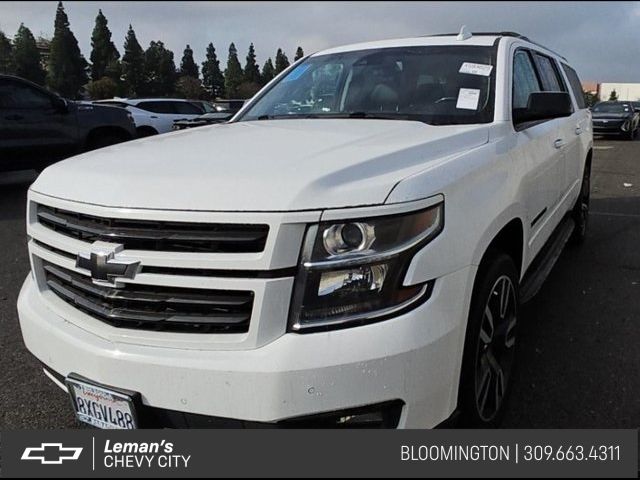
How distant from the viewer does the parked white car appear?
1559 centimetres

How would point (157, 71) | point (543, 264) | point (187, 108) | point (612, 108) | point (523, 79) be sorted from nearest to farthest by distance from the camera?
1. point (523, 79)
2. point (543, 264)
3. point (187, 108)
4. point (612, 108)
5. point (157, 71)

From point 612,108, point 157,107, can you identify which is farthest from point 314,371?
point 612,108

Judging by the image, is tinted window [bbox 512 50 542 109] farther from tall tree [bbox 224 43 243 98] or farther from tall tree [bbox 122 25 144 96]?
tall tree [bbox 224 43 243 98]

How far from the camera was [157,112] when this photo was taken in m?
16.3

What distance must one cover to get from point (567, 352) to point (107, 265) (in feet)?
9.02

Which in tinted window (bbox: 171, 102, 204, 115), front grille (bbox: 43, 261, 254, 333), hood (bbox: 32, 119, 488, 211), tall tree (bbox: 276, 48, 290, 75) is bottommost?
front grille (bbox: 43, 261, 254, 333)

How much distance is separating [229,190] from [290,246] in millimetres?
288

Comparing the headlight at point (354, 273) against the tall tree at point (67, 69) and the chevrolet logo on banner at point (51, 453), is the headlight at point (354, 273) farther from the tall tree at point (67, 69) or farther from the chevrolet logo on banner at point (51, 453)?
the tall tree at point (67, 69)

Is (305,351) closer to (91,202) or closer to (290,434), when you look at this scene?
(290,434)

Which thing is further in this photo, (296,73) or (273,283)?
(296,73)

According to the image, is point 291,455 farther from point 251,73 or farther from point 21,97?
point 251,73

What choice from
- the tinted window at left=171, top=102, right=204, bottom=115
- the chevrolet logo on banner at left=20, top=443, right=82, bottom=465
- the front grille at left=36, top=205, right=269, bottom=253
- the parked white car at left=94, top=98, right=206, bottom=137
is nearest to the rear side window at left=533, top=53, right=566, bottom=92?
the front grille at left=36, top=205, right=269, bottom=253

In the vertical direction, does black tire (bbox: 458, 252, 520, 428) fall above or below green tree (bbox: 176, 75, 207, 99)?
below

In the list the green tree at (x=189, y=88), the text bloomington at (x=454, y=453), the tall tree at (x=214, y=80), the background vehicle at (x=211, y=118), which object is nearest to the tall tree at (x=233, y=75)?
the tall tree at (x=214, y=80)
